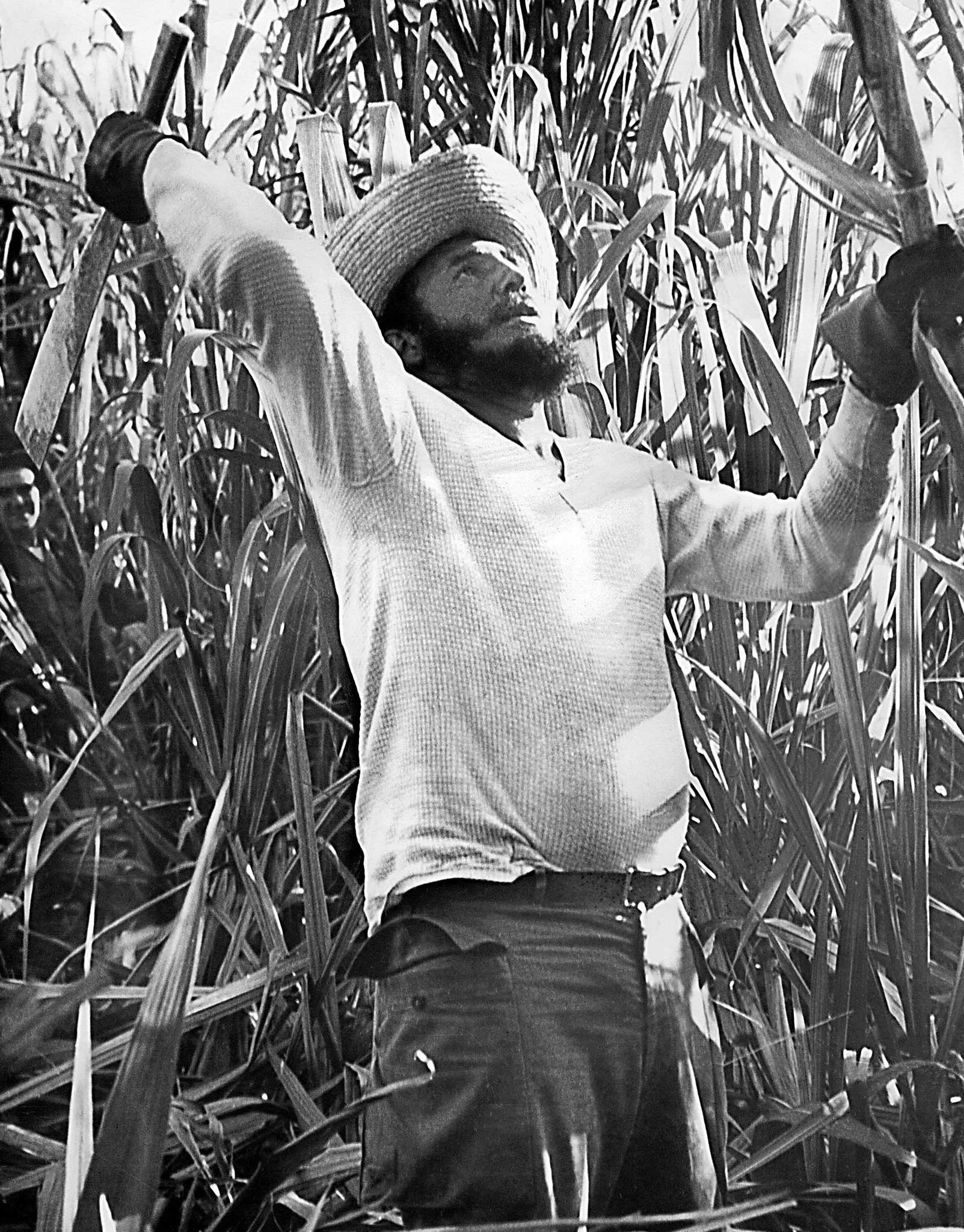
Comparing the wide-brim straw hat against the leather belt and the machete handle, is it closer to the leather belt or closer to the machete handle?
the machete handle

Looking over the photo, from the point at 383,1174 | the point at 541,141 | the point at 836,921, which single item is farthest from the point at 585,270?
the point at 383,1174

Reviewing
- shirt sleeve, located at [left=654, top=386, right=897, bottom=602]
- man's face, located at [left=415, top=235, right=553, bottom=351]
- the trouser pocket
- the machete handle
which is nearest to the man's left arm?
shirt sleeve, located at [left=654, top=386, right=897, bottom=602]

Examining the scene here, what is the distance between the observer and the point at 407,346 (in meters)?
0.78

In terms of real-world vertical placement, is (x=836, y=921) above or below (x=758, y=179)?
below

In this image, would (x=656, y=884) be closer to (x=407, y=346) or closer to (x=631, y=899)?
(x=631, y=899)

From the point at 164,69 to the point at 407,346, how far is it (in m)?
0.22

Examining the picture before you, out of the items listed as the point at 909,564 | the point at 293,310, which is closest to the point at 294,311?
the point at 293,310

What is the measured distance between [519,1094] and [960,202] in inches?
20.9

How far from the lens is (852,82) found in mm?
846

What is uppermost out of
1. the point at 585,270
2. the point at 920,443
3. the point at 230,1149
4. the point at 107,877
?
the point at 585,270

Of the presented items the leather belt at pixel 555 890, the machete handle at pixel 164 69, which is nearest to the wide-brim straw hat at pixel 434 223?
the machete handle at pixel 164 69

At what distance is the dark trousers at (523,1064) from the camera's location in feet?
2.29

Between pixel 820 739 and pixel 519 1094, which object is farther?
pixel 820 739

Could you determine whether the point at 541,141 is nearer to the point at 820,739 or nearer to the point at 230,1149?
the point at 820,739
